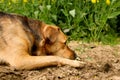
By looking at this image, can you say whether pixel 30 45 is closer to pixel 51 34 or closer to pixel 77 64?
pixel 51 34

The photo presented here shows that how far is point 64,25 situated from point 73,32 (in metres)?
0.25

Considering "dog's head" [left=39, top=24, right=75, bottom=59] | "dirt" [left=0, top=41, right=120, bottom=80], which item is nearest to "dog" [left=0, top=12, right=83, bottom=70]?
"dog's head" [left=39, top=24, right=75, bottom=59]

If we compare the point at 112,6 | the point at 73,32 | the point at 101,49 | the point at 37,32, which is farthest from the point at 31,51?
the point at 112,6

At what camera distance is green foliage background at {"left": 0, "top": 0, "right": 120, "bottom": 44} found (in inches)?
314

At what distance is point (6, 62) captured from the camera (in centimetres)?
579

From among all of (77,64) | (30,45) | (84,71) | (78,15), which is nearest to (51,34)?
(30,45)

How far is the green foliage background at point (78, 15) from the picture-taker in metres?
7.98

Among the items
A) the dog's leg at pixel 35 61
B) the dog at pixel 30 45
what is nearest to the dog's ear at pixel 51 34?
the dog at pixel 30 45

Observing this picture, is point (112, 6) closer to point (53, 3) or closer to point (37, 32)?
point (53, 3)

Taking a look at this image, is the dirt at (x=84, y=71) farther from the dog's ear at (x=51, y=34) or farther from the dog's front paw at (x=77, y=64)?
the dog's ear at (x=51, y=34)

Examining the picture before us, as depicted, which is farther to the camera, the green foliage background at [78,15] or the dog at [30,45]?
the green foliage background at [78,15]

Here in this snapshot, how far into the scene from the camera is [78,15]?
8039mm

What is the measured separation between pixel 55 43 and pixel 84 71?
28.6 inches

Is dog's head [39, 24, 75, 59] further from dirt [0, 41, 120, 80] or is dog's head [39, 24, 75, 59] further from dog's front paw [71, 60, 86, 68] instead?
dog's front paw [71, 60, 86, 68]
